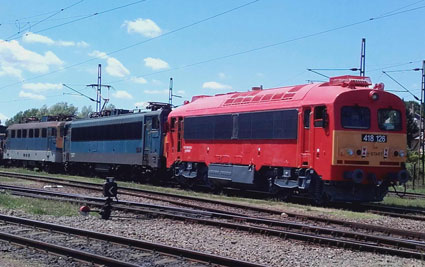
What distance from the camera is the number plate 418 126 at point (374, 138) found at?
16.4 meters

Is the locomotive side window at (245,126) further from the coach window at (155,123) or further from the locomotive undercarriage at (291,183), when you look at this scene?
the coach window at (155,123)

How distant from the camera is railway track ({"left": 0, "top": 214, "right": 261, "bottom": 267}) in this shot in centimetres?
837

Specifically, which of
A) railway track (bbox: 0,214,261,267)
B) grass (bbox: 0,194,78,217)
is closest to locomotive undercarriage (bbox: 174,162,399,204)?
grass (bbox: 0,194,78,217)

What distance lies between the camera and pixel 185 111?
23297 mm

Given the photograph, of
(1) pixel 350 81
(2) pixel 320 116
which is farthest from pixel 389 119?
(2) pixel 320 116

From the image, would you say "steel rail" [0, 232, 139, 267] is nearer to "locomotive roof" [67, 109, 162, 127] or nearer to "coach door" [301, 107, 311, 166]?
"coach door" [301, 107, 311, 166]

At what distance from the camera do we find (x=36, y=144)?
1503 inches

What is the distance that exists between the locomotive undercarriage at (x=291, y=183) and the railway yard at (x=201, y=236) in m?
0.49

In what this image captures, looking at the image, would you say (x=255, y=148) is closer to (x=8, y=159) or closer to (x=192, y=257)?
(x=192, y=257)

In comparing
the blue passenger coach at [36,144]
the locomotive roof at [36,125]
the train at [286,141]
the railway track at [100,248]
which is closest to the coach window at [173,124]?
the train at [286,141]

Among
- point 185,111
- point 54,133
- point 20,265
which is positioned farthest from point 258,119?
point 54,133

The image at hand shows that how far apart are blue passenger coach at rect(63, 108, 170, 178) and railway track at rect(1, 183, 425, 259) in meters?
9.16

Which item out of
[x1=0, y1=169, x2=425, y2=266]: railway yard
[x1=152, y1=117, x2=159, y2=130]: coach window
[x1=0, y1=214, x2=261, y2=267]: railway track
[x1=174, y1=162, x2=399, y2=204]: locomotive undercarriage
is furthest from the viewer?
[x1=152, y1=117, x2=159, y2=130]: coach window

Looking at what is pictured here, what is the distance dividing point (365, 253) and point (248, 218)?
3.91 m
